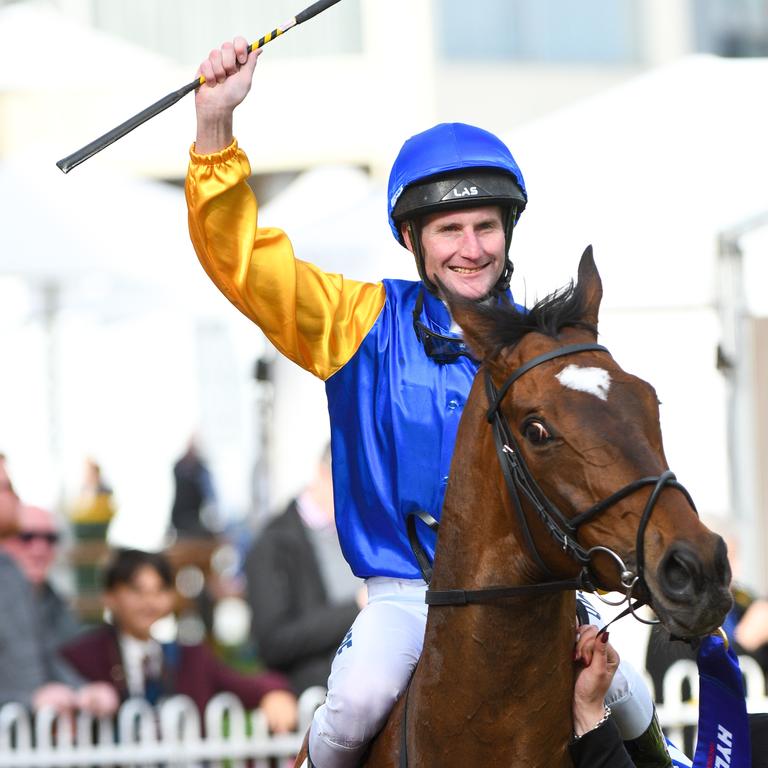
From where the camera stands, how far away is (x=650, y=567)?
8.30ft

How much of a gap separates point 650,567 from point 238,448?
57.5 feet

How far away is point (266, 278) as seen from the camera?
3330 mm

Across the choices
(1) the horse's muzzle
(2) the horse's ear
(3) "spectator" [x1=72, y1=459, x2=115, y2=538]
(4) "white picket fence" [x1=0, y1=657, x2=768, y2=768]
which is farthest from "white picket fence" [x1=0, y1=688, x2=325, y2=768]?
(3) "spectator" [x1=72, y1=459, x2=115, y2=538]

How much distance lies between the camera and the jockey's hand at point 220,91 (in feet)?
10.6

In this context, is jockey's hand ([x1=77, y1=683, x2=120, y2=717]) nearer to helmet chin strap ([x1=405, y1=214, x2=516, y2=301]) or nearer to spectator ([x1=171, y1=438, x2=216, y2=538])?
helmet chin strap ([x1=405, y1=214, x2=516, y2=301])

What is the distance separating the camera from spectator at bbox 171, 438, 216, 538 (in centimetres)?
1650

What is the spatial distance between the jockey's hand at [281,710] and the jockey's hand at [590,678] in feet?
12.5

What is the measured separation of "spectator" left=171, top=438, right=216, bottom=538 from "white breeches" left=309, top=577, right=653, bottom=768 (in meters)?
12.9

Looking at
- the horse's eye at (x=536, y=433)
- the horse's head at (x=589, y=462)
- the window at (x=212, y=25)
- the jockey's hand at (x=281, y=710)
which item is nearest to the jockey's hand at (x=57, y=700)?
the jockey's hand at (x=281, y=710)

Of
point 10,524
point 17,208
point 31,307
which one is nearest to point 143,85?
point 31,307

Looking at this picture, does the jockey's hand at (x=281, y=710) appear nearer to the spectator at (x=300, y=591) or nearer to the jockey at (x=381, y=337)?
the spectator at (x=300, y=591)

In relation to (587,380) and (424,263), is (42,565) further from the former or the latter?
(587,380)

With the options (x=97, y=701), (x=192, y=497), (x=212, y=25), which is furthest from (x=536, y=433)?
(x=212, y=25)

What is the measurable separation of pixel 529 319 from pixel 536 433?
275 mm
